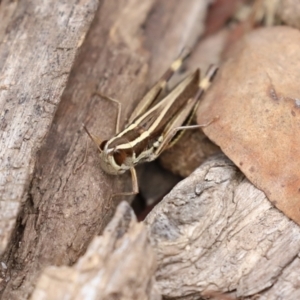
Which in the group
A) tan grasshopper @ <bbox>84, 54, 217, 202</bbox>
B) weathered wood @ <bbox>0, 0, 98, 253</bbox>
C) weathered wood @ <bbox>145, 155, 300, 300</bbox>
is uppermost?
weathered wood @ <bbox>0, 0, 98, 253</bbox>

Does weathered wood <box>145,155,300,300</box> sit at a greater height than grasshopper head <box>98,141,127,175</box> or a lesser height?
lesser

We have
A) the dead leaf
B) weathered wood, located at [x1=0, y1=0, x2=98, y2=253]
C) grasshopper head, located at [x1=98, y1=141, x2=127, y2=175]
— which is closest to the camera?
weathered wood, located at [x1=0, y1=0, x2=98, y2=253]

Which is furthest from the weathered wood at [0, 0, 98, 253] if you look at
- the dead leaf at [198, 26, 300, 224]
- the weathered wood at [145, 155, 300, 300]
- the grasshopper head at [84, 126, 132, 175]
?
the dead leaf at [198, 26, 300, 224]

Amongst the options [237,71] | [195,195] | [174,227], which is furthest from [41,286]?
[237,71]

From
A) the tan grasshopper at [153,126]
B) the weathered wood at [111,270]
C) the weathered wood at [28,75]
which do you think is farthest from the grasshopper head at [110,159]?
the weathered wood at [111,270]

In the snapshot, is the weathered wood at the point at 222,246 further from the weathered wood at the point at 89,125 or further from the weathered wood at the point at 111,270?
the weathered wood at the point at 89,125

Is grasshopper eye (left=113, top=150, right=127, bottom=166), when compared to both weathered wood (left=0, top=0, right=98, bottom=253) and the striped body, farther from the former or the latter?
weathered wood (left=0, top=0, right=98, bottom=253)
